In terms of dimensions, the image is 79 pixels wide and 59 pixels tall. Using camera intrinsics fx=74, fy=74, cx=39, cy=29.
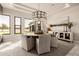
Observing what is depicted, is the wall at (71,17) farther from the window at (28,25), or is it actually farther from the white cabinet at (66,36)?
the window at (28,25)

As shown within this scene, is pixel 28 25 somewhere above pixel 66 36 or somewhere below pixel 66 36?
above

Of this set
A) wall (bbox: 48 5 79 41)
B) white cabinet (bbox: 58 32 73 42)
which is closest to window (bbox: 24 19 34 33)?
wall (bbox: 48 5 79 41)

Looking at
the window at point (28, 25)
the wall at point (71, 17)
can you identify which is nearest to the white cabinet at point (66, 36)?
the wall at point (71, 17)

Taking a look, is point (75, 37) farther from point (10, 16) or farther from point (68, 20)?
point (10, 16)

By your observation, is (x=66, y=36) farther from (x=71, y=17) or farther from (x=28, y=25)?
(x=28, y=25)

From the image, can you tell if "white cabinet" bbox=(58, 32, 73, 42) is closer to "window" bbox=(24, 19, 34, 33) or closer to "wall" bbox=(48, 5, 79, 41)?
"wall" bbox=(48, 5, 79, 41)

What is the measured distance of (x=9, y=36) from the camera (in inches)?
167

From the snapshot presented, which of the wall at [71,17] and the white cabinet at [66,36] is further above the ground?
the wall at [71,17]

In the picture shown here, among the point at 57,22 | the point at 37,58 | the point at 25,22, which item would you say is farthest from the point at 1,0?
the point at 57,22

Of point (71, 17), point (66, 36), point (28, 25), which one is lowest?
point (66, 36)

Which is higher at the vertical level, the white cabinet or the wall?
the wall

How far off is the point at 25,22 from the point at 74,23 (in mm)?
3028

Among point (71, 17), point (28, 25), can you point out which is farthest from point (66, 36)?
point (28, 25)

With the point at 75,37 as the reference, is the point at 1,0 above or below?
Result: above
